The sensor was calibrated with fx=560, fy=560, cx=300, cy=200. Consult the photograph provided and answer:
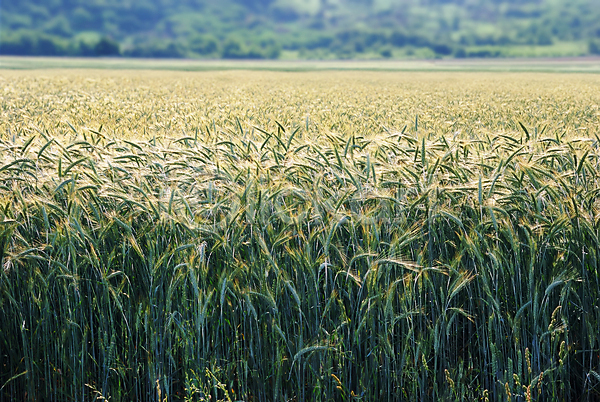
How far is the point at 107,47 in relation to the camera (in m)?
103

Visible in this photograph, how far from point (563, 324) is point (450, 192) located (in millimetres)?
755

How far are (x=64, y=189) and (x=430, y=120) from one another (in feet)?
18.9

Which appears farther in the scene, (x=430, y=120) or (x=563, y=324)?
(x=430, y=120)

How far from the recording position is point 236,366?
2.53 meters

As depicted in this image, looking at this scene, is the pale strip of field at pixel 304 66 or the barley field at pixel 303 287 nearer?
the barley field at pixel 303 287

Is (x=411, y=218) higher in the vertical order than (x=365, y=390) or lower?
higher

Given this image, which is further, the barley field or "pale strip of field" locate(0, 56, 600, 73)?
"pale strip of field" locate(0, 56, 600, 73)

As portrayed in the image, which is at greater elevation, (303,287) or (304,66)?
(303,287)

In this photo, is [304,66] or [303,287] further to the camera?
[304,66]

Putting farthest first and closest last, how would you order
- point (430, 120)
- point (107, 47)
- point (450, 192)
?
point (107, 47)
point (430, 120)
point (450, 192)

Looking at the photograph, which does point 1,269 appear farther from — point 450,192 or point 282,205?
point 450,192

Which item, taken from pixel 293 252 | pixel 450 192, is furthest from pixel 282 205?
pixel 450 192

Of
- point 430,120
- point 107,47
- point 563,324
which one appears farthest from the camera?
point 107,47

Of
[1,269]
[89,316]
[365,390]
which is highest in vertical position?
[1,269]
